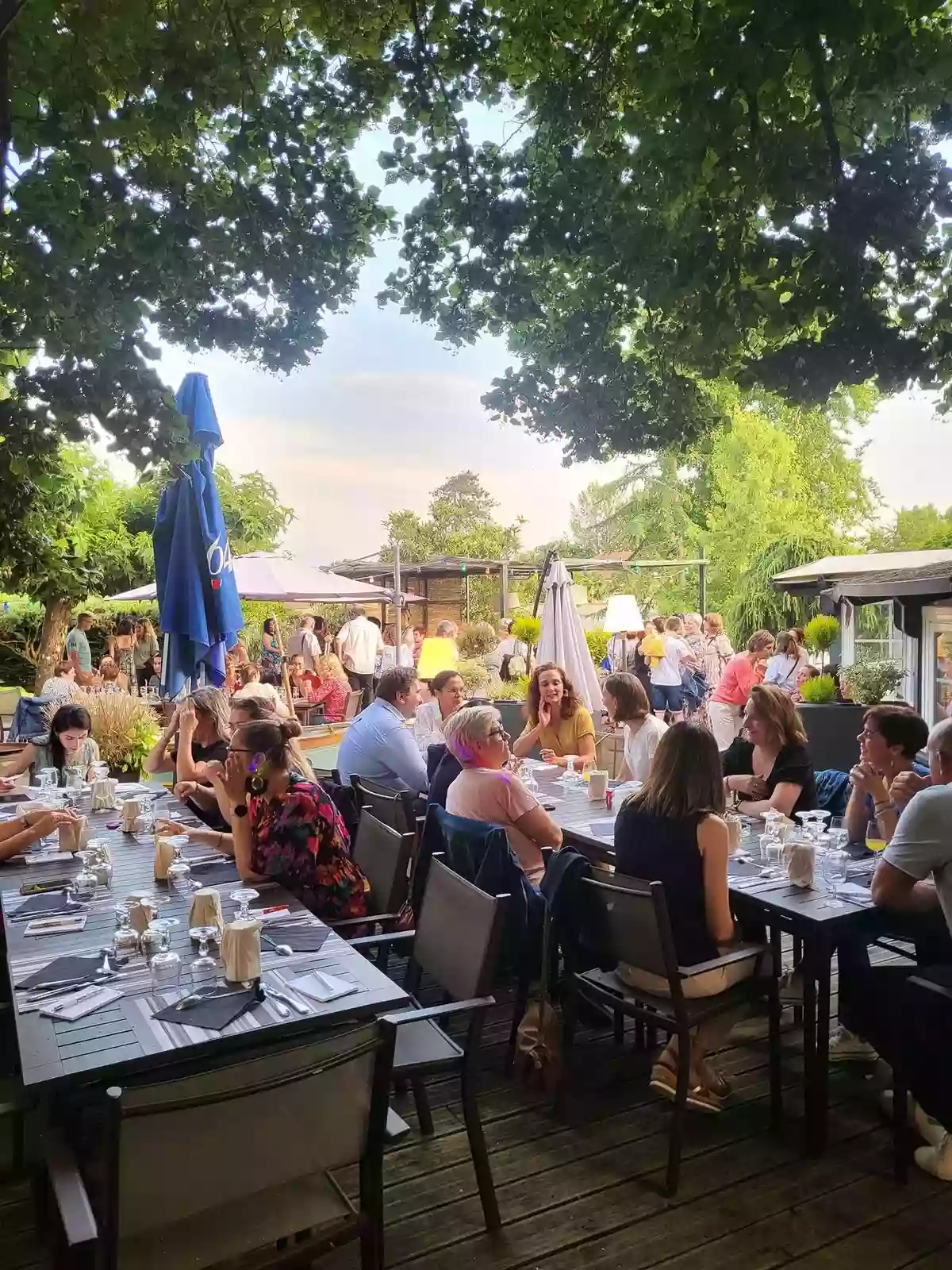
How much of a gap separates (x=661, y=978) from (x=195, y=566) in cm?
347

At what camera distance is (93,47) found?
8.73ft

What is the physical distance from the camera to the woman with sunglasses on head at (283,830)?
306cm

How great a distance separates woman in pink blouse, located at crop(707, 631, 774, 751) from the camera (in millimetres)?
8883

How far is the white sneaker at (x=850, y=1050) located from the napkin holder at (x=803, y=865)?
0.75 m

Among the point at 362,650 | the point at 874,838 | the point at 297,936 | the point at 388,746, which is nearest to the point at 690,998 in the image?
the point at 874,838

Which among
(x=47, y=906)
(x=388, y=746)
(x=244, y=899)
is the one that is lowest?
(x=47, y=906)

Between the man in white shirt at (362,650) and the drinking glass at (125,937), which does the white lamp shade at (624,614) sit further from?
the drinking glass at (125,937)

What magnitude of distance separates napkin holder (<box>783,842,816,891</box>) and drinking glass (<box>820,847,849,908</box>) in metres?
0.08

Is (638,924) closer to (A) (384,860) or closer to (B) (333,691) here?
(A) (384,860)

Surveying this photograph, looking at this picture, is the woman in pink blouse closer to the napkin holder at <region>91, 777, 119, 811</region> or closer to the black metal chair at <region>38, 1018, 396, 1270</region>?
the napkin holder at <region>91, 777, 119, 811</region>

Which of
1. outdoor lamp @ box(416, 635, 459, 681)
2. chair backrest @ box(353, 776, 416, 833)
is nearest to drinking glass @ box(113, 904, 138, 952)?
chair backrest @ box(353, 776, 416, 833)

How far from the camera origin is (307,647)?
1303 centimetres

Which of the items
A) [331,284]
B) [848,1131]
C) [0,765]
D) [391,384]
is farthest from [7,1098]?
[391,384]

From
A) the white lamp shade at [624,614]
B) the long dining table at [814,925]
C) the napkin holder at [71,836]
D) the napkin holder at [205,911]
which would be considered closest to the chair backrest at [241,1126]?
the napkin holder at [205,911]
